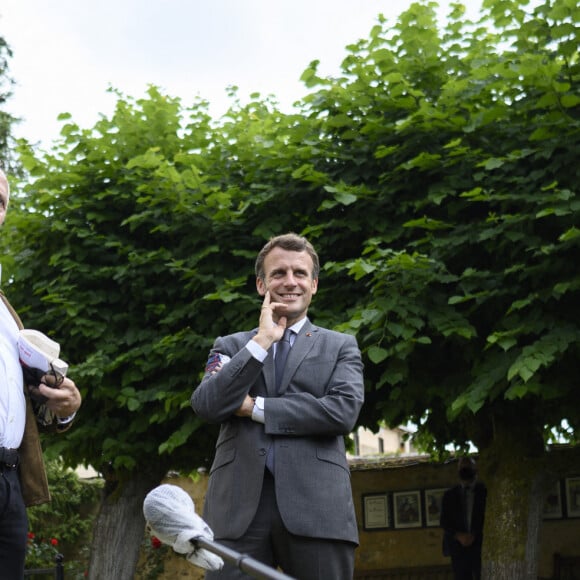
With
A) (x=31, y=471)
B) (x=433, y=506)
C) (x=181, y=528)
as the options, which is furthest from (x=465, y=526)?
(x=181, y=528)

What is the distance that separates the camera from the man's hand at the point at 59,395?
316 centimetres

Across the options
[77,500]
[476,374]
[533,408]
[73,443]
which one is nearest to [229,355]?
[476,374]

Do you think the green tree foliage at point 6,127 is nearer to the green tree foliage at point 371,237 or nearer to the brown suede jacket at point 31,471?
the green tree foliage at point 371,237

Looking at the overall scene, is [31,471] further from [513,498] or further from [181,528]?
[513,498]

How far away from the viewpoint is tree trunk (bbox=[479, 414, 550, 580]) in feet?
29.0

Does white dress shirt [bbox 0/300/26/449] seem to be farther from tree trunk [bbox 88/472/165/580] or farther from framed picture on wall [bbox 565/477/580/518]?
framed picture on wall [bbox 565/477/580/518]

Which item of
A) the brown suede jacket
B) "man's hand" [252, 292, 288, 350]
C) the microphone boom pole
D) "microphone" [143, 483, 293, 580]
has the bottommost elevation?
the microphone boom pole

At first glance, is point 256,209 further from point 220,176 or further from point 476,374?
point 476,374

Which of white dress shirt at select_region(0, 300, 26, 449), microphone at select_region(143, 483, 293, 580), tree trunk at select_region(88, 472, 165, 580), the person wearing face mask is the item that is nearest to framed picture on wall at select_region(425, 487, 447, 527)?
the person wearing face mask

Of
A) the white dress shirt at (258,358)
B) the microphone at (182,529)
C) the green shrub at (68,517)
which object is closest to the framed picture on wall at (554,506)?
the green shrub at (68,517)

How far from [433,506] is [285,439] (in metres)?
13.0

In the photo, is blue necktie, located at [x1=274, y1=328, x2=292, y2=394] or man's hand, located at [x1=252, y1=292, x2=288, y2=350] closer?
man's hand, located at [x1=252, y1=292, x2=288, y2=350]

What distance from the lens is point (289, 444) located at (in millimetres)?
3553

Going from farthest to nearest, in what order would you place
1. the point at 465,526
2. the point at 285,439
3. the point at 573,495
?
the point at 573,495, the point at 465,526, the point at 285,439
